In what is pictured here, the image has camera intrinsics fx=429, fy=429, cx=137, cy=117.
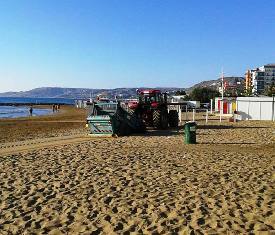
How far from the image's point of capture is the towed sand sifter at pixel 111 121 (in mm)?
21312

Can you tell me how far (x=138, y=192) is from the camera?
855cm

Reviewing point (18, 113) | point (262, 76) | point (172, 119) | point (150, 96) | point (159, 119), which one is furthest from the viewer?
point (262, 76)

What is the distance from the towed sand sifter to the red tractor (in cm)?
192

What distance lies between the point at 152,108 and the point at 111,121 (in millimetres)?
5001

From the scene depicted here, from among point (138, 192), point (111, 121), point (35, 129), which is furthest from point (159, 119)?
point (138, 192)

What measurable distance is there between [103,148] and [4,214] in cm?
899

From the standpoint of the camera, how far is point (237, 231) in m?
6.15

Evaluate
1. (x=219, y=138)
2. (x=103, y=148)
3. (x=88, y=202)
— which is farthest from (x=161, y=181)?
(x=219, y=138)

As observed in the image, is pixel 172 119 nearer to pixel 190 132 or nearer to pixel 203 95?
pixel 190 132

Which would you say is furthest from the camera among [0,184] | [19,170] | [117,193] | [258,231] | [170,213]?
[19,170]

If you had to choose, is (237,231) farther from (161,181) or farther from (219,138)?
(219,138)

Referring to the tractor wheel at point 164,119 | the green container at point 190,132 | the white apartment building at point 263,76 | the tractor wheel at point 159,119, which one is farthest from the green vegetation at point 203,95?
the white apartment building at point 263,76

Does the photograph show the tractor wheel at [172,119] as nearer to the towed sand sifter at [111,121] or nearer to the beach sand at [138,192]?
the towed sand sifter at [111,121]

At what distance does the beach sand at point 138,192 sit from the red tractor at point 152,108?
10383 mm
